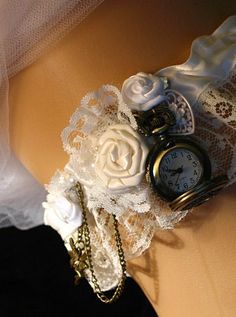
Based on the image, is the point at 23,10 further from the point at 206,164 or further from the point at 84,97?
the point at 206,164

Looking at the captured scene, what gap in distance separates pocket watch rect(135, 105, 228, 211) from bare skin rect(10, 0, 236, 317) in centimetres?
6

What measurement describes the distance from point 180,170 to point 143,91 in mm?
112

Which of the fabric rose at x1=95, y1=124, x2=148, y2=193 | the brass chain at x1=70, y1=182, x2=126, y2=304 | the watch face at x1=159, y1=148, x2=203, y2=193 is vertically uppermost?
the fabric rose at x1=95, y1=124, x2=148, y2=193

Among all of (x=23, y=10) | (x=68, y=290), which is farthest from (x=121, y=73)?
(x=68, y=290)

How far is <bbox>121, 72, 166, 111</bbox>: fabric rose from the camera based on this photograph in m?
0.64

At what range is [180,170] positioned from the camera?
654 millimetres

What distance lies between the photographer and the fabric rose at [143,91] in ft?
2.10

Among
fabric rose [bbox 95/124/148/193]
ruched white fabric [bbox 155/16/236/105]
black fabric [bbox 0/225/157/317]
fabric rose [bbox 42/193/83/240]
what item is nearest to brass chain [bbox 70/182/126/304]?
fabric rose [bbox 42/193/83/240]

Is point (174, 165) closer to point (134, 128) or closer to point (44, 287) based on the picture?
point (134, 128)

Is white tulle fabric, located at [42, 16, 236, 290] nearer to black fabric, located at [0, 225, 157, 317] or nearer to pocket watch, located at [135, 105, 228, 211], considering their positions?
pocket watch, located at [135, 105, 228, 211]

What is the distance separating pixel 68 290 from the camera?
1.29 metres

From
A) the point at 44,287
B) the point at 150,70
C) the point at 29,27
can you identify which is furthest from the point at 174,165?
the point at 44,287

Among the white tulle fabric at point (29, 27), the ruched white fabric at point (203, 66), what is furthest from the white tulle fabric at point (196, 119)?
the white tulle fabric at point (29, 27)

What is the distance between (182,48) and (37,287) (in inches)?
32.4
